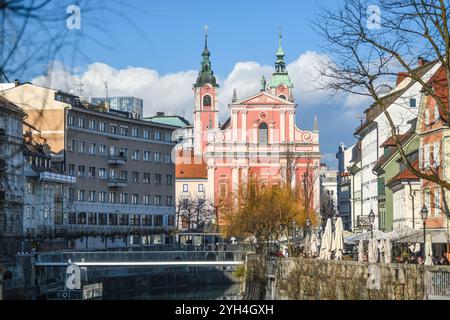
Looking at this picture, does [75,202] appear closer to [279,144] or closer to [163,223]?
[163,223]

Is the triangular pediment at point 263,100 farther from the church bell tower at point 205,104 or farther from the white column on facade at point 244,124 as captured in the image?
the church bell tower at point 205,104

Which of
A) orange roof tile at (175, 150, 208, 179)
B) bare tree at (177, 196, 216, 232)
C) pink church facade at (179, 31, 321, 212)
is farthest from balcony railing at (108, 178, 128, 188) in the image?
orange roof tile at (175, 150, 208, 179)

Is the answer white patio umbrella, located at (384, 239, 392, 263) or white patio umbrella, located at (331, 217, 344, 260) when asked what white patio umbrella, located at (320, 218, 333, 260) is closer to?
white patio umbrella, located at (331, 217, 344, 260)

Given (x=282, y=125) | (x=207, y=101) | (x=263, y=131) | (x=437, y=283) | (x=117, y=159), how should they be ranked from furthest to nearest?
(x=207, y=101) → (x=263, y=131) → (x=282, y=125) → (x=117, y=159) → (x=437, y=283)

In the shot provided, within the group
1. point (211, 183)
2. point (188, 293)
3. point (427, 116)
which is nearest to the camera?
point (427, 116)

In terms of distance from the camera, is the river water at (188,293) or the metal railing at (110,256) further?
the river water at (188,293)

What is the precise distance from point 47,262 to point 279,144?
7143 cm

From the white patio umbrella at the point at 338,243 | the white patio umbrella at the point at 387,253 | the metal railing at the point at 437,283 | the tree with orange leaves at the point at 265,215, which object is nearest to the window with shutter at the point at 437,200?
the white patio umbrella at the point at 338,243

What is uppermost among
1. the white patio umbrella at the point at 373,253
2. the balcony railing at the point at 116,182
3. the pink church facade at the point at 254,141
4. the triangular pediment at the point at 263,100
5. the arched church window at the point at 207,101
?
the arched church window at the point at 207,101

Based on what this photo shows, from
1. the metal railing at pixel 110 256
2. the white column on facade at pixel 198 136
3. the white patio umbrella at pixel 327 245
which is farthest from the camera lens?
the white column on facade at pixel 198 136

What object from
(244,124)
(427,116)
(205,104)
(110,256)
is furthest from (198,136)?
(427,116)

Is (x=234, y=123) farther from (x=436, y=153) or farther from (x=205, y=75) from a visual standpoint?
(x=436, y=153)

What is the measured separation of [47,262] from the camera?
6750 cm

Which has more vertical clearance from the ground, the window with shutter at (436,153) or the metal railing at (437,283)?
the window with shutter at (436,153)
